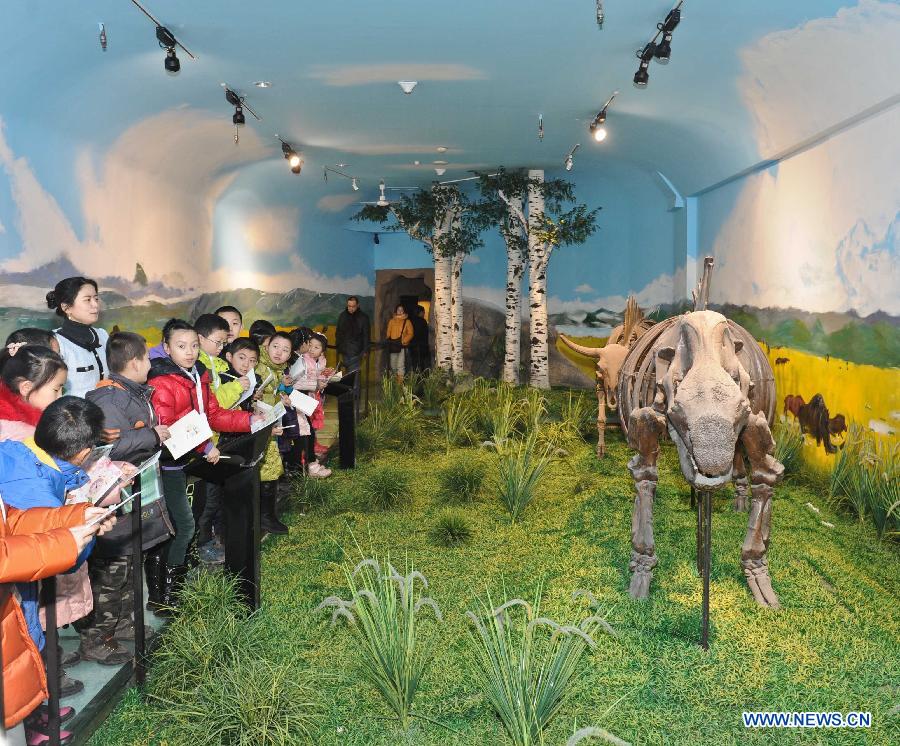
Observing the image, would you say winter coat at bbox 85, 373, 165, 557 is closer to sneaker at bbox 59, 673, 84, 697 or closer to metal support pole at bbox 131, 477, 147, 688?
metal support pole at bbox 131, 477, 147, 688

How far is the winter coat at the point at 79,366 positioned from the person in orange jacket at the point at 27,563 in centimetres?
193

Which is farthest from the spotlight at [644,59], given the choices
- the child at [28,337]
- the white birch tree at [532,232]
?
the white birch tree at [532,232]

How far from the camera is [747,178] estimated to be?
24.2 ft

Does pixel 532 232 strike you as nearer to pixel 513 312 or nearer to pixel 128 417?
pixel 513 312

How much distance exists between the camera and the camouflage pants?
275 centimetres

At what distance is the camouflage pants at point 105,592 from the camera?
2.75 meters

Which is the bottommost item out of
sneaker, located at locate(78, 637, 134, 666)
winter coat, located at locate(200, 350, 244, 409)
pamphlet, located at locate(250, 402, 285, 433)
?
sneaker, located at locate(78, 637, 134, 666)

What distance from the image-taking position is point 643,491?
370 cm

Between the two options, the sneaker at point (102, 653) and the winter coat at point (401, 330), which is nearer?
the sneaker at point (102, 653)

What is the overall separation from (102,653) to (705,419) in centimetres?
232

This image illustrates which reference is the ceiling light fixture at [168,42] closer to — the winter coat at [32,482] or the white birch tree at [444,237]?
the winter coat at [32,482]

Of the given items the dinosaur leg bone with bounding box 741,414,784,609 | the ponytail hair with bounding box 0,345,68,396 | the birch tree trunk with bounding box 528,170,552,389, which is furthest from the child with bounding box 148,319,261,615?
the birch tree trunk with bounding box 528,170,552,389

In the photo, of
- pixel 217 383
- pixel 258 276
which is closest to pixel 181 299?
pixel 258 276

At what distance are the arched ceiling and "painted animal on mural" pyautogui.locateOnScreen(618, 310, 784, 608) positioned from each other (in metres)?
2.17
